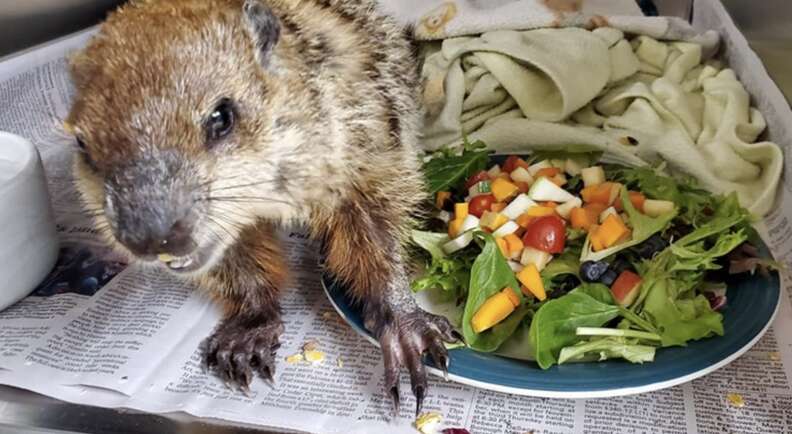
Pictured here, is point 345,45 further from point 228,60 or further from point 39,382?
point 39,382

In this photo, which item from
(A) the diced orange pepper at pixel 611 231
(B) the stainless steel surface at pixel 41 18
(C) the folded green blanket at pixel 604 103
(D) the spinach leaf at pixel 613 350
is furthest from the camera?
(B) the stainless steel surface at pixel 41 18

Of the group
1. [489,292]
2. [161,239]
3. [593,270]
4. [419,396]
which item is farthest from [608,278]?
[161,239]

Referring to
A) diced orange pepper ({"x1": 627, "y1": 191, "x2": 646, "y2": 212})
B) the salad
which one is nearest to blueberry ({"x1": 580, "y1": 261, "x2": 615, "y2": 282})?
the salad

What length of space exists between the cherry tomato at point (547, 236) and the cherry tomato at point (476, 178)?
0.44ft

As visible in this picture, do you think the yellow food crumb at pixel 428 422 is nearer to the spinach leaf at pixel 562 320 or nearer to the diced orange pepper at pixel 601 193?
the spinach leaf at pixel 562 320

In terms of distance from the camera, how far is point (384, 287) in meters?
0.91

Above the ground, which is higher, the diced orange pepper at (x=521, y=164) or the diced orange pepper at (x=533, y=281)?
the diced orange pepper at (x=533, y=281)

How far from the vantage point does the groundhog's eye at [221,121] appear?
0.72 metres

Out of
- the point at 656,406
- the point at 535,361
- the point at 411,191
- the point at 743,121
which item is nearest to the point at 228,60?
the point at 411,191

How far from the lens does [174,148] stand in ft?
2.29

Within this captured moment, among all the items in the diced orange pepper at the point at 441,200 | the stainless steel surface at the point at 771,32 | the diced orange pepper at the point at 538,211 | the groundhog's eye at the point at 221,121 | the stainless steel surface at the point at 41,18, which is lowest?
the stainless steel surface at the point at 771,32

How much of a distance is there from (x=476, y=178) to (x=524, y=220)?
0.11m

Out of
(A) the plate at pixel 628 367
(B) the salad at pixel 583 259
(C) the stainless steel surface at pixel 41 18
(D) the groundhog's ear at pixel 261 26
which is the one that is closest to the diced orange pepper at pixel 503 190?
(B) the salad at pixel 583 259

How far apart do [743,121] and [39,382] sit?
0.96m
